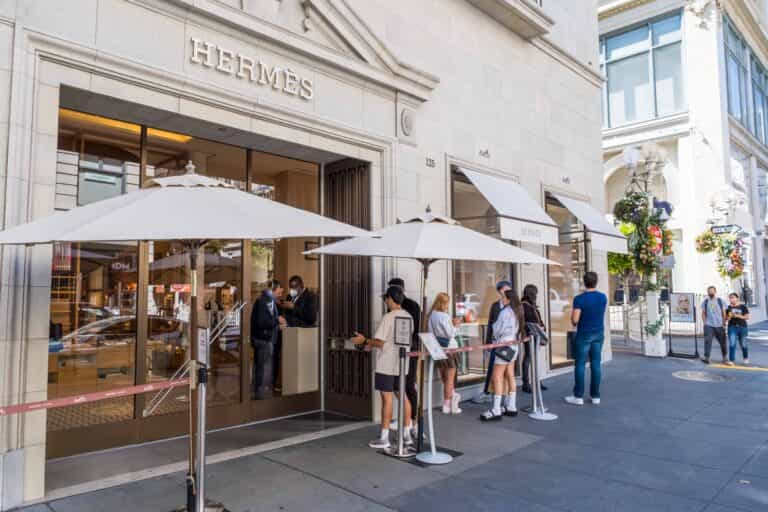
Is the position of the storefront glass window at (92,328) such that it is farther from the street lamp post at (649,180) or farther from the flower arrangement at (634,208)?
the flower arrangement at (634,208)

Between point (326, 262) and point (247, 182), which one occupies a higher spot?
point (247, 182)

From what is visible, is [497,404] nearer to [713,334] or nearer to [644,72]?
[713,334]

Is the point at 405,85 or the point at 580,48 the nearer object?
the point at 405,85

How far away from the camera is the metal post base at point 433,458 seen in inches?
220

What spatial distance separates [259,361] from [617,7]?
26654mm

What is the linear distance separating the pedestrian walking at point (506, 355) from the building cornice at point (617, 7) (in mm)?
23992

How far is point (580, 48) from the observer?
531 inches

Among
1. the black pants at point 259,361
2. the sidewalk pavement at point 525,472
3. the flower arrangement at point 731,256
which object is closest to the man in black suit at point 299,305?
the black pants at point 259,361

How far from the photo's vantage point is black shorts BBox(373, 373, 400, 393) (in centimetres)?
599

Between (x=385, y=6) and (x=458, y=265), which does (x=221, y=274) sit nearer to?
(x=458, y=265)

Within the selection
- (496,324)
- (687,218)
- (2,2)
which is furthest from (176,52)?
(687,218)

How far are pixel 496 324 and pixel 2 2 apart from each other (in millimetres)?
6811

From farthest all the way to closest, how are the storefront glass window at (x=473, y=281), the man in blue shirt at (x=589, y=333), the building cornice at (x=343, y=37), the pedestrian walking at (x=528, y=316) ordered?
1. the storefront glass window at (x=473, y=281)
2. the pedestrian walking at (x=528, y=316)
3. the man in blue shirt at (x=589, y=333)
4. the building cornice at (x=343, y=37)

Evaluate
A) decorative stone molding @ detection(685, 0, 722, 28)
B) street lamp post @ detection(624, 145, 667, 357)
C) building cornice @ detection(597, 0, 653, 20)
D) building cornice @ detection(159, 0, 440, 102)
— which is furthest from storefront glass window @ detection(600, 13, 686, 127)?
building cornice @ detection(159, 0, 440, 102)
